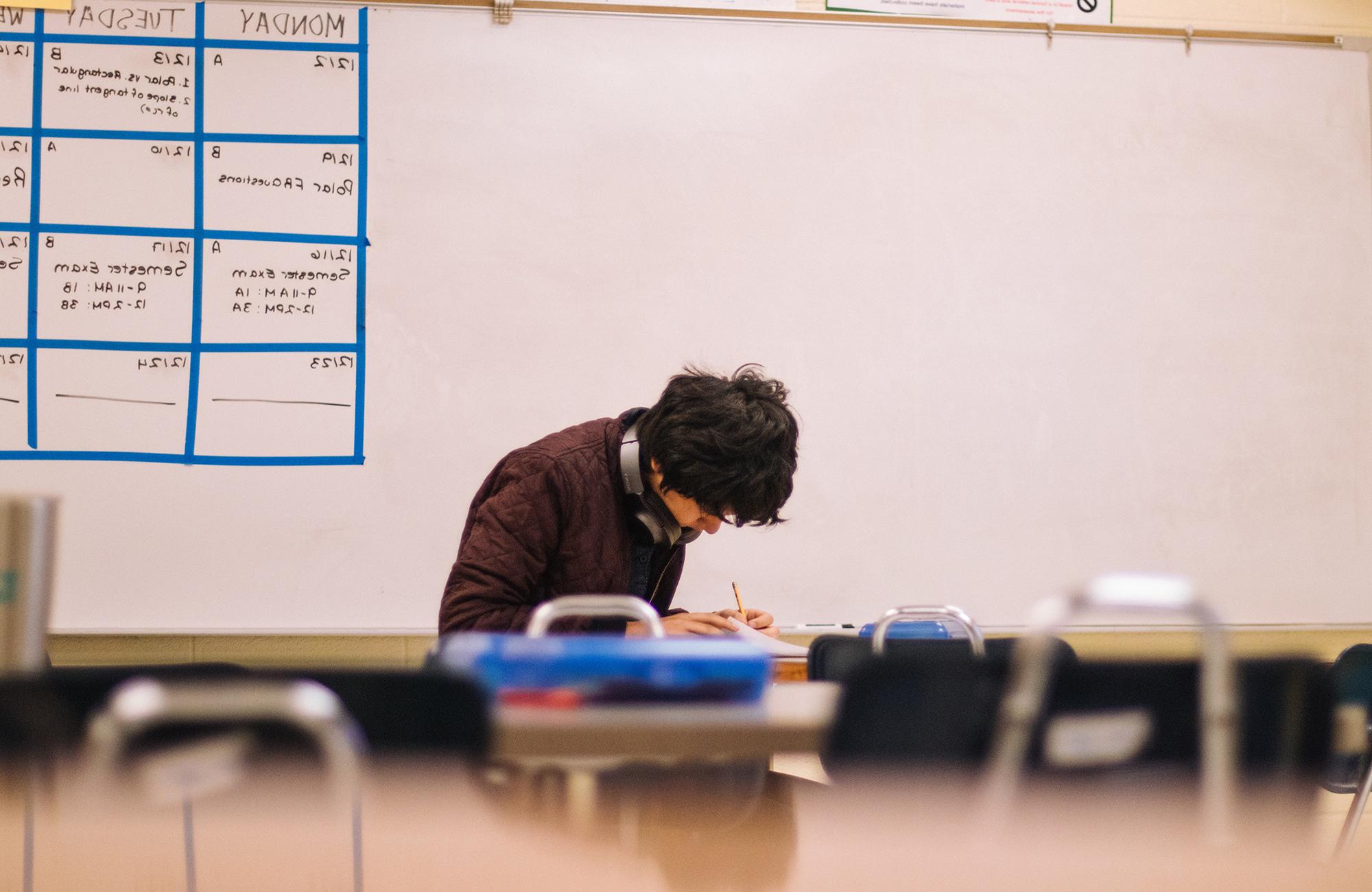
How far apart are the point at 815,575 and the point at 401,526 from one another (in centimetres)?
105

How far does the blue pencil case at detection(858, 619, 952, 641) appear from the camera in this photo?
215 centimetres

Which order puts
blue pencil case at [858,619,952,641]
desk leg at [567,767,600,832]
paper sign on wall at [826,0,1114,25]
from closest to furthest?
desk leg at [567,767,600,832] < blue pencil case at [858,619,952,641] < paper sign on wall at [826,0,1114,25]

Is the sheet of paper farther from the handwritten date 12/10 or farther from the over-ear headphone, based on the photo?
the handwritten date 12/10

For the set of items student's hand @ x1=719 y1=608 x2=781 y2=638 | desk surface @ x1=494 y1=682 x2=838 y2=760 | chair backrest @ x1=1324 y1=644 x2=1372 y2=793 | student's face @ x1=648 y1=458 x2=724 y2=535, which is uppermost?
student's face @ x1=648 y1=458 x2=724 y2=535

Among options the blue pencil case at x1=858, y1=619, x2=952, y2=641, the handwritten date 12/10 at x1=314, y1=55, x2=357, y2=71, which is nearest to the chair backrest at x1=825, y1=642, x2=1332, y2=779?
the blue pencil case at x1=858, y1=619, x2=952, y2=641

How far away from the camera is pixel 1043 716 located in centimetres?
87

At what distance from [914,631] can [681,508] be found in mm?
665

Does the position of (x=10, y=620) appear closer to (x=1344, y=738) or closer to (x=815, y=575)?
(x=1344, y=738)

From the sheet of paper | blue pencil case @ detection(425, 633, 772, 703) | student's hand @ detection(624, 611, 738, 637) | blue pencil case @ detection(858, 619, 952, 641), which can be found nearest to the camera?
blue pencil case @ detection(425, 633, 772, 703)

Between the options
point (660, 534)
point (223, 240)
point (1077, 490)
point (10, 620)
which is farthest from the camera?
point (1077, 490)

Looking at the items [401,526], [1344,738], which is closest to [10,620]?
[1344,738]

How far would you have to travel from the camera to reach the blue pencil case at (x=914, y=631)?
2.15 meters

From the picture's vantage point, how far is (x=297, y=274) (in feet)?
8.72

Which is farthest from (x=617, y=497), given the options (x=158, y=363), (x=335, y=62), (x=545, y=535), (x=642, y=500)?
(x=335, y=62)
